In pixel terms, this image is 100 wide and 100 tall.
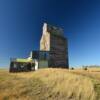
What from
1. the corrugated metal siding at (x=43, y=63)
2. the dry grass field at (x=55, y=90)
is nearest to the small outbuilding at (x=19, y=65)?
the corrugated metal siding at (x=43, y=63)

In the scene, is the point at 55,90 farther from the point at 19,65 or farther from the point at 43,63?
the point at 43,63

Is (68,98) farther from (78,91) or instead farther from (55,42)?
(55,42)

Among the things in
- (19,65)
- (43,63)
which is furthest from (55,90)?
(43,63)

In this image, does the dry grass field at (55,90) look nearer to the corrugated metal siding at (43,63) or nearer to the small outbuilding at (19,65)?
the small outbuilding at (19,65)

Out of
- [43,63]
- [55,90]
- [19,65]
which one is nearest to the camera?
[55,90]

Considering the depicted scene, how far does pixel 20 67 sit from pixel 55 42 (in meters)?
32.7

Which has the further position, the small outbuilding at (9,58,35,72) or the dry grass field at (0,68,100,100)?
the small outbuilding at (9,58,35,72)

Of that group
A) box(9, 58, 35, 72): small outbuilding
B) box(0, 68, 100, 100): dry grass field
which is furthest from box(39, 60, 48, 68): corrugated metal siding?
box(0, 68, 100, 100): dry grass field

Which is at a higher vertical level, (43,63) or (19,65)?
(43,63)

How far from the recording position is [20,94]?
18469 mm

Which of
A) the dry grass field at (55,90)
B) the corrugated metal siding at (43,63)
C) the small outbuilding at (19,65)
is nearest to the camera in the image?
the dry grass field at (55,90)

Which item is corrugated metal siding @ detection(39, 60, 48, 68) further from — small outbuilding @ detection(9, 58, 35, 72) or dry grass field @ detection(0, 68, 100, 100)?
dry grass field @ detection(0, 68, 100, 100)

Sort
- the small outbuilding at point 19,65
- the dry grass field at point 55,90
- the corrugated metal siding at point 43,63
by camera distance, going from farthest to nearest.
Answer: the corrugated metal siding at point 43,63 < the small outbuilding at point 19,65 < the dry grass field at point 55,90

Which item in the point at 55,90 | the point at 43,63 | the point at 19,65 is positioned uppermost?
the point at 43,63
